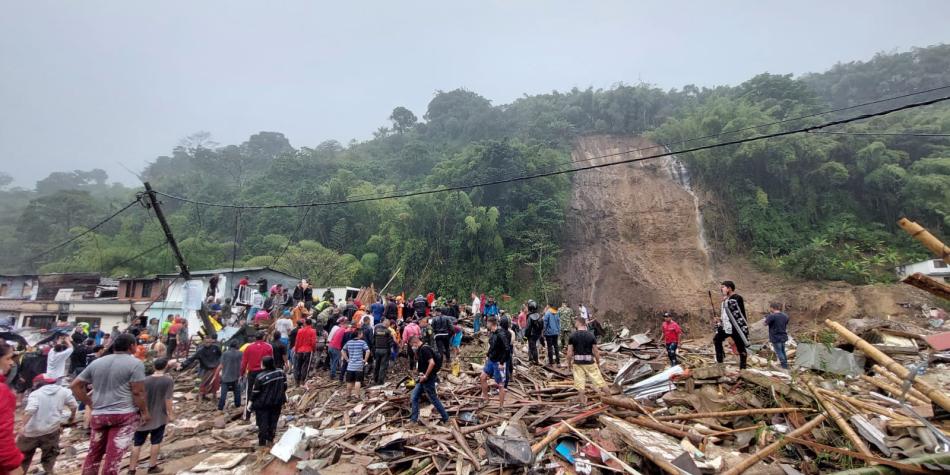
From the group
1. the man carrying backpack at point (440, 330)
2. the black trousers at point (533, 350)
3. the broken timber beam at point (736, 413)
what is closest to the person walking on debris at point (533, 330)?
the black trousers at point (533, 350)

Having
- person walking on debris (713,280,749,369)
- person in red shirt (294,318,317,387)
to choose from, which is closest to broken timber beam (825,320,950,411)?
person walking on debris (713,280,749,369)

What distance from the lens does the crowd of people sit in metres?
5.22

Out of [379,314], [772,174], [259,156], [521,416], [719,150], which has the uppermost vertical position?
[259,156]

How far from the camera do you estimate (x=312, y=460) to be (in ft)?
21.7

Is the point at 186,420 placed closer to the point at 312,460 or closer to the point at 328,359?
the point at 328,359

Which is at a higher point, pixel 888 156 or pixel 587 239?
pixel 888 156

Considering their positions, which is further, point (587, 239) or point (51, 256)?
point (51, 256)

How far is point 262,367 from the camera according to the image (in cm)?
828

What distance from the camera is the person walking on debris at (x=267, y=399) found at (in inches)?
276

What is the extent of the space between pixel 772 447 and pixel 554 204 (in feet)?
85.5

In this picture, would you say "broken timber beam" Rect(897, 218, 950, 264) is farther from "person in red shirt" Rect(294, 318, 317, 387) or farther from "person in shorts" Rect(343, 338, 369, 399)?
"person in red shirt" Rect(294, 318, 317, 387)

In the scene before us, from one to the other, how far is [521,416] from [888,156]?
105ft

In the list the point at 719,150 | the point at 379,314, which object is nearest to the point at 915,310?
the point at 719,150

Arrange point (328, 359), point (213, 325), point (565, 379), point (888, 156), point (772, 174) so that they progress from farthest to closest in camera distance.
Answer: point (772, 174), point (888, 156), point (213, 325), point (328, 359), point (565, 379)
